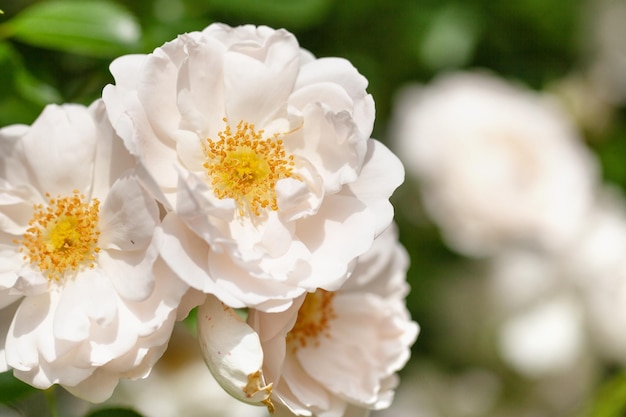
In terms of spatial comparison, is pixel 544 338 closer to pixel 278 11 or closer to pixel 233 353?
pixel 278 11

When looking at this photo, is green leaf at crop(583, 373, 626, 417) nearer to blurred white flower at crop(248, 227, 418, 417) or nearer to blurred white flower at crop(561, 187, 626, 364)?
blurred white flower at crop(561, 187, 626, 364)

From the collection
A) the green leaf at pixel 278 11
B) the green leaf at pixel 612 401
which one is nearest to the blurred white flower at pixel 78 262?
the green leaf at pixel 278 11

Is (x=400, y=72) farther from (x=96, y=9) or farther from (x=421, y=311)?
(x=96, y=9)

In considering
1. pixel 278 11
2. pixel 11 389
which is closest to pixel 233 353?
pixel 11 389

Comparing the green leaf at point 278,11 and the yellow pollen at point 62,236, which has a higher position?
the yellow pollen at point 62,236

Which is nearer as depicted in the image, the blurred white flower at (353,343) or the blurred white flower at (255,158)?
the blurred white flower at (255,158)

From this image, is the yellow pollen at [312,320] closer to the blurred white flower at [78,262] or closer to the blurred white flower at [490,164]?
the blurred white flower at [78,262]
